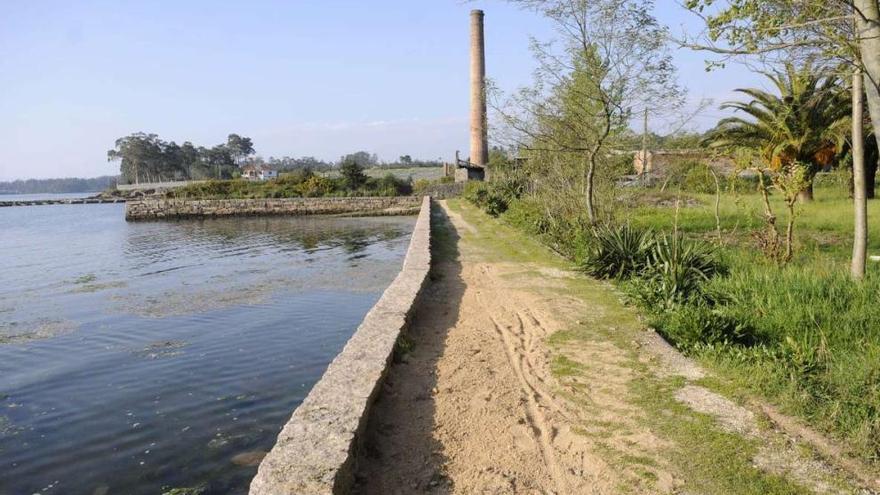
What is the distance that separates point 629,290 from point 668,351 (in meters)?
2.19

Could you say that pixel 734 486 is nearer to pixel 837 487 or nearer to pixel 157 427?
pixel 837 487

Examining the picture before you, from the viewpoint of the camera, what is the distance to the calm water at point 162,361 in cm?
460

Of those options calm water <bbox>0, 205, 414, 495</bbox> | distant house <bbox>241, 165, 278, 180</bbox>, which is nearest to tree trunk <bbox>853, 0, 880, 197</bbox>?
calm water <bbox>0, 205, 414, 495</bbox>

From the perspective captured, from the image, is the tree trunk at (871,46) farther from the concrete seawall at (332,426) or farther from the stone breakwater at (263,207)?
the stone breakwater at (263,207)

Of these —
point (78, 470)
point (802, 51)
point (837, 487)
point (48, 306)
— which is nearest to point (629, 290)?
point (802, 51)

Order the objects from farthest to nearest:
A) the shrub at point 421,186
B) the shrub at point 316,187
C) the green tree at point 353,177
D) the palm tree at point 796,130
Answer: the green tree at point 353,177, the shrub at point 316,187, the shrub at point 421,186, the palm tree at point 796,130

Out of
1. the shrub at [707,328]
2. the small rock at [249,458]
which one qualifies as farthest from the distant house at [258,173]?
the small rock at [249,458]

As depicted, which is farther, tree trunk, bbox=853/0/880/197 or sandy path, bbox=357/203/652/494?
tree trunk, bbox=853/0/880/197

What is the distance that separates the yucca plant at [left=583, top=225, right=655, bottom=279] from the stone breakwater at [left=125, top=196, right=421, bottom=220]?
1177 inches

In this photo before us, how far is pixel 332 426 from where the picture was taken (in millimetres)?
3508

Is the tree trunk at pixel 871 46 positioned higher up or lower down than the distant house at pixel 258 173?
lower down

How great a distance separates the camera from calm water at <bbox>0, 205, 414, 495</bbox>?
4.60m

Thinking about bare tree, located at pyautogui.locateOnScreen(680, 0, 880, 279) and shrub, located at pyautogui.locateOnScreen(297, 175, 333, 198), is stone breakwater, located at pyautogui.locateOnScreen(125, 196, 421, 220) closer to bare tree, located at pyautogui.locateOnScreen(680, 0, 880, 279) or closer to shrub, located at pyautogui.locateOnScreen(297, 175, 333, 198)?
shrub, located at pyautogui.locateOnScreen(297, 175, 333, 198)

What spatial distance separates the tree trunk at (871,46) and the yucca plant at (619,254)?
4438 mm
